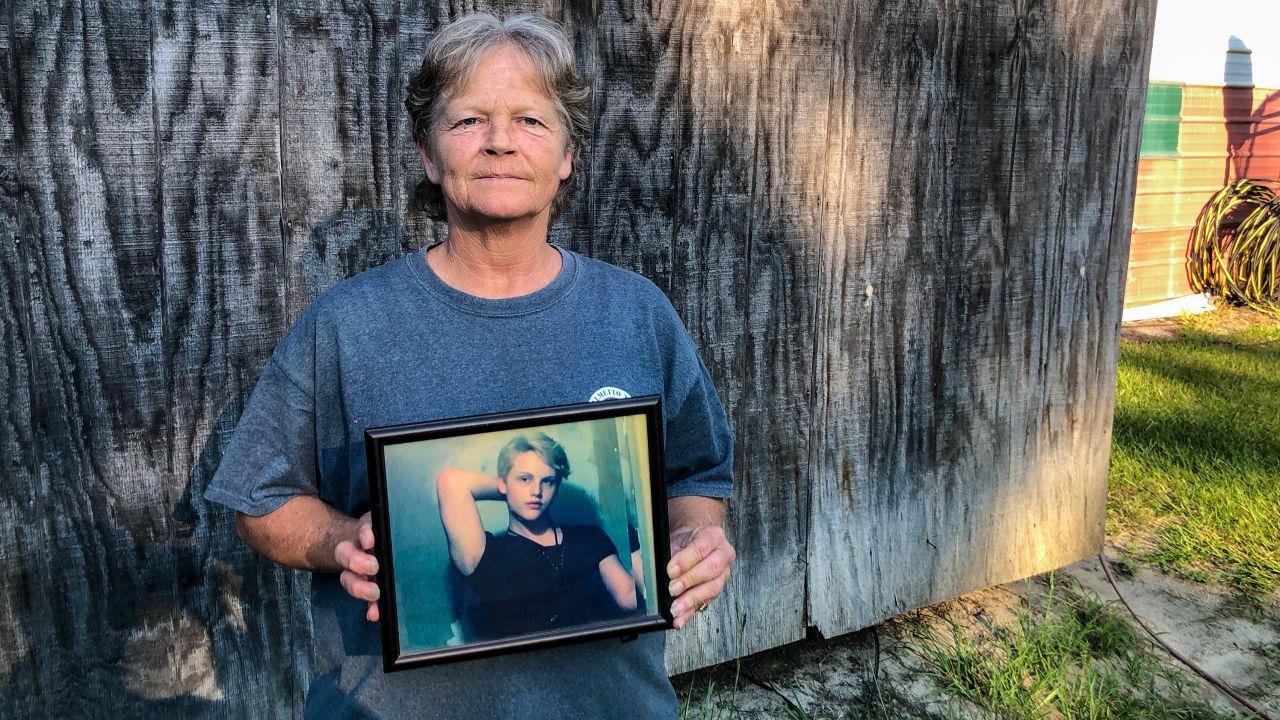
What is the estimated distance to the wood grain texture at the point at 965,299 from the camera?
294 cm

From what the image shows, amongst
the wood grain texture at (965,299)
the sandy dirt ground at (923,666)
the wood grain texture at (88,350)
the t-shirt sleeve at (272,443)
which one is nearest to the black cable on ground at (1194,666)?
the sandy dirt ground at (923,666)

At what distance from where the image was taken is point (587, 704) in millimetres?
1531

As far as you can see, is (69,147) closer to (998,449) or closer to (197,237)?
(197,237)

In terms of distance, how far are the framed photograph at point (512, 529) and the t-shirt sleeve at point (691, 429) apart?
354mm

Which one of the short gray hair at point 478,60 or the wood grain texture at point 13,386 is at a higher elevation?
the short gray hair at point 478,60

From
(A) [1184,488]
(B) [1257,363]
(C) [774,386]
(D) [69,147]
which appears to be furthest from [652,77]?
(B) [1257,363]

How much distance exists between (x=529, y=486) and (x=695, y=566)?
0.30 meters

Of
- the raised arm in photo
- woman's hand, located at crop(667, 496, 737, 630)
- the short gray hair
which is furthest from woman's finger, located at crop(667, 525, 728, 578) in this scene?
the short gray hair

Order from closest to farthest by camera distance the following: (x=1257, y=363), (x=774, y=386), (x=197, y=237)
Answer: (x=197, y=237) < (x=774, y=386) < (x=1257, y=363)

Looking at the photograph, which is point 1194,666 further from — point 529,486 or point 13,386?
point 13,386

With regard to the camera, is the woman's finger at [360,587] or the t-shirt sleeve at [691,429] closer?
the woman's finger at [360,587]

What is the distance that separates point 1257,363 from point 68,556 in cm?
670

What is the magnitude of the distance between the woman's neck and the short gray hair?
0.17 meters

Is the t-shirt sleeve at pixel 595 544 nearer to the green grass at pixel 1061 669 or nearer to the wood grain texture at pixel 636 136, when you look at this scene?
the wood grain texture at pixel 636 136
